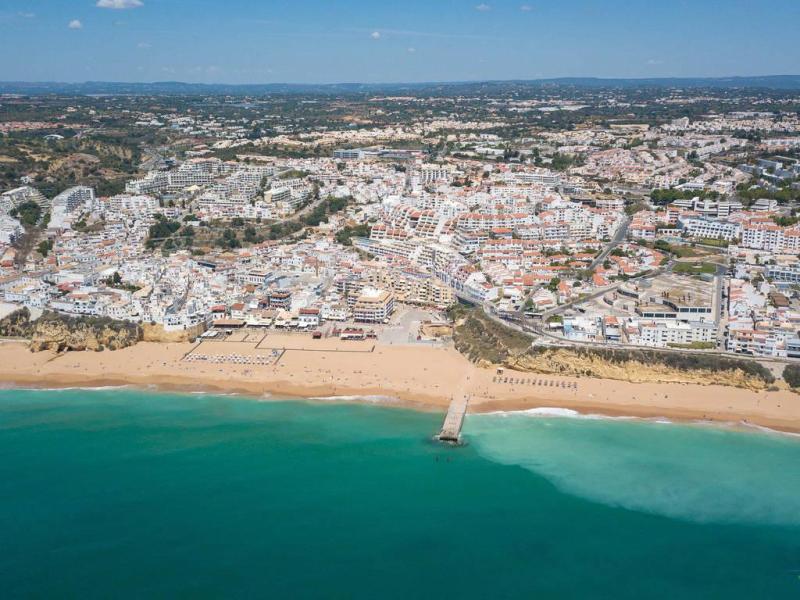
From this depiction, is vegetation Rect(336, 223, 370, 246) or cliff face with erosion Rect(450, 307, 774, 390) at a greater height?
vegetation Rect(336, 223, 370, 246)

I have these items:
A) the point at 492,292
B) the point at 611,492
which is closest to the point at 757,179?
the point at 492,292

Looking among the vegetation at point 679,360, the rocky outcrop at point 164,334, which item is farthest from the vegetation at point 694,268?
the rocky outcrop at point 164,334

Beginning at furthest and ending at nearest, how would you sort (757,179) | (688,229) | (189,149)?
(189,149)
(757,179)
(688,229)

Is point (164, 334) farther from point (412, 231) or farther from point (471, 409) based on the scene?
point (412, 231)

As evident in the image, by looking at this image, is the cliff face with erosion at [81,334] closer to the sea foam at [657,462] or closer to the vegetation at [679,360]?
the sea foam at [657,462]

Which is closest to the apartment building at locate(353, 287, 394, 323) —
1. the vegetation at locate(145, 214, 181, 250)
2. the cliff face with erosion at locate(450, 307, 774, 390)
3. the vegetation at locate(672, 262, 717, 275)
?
the cliff face with erosion at locate(450, 307, 774, 390)

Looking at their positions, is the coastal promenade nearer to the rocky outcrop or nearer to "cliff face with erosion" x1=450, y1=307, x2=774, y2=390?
"cliff face with erosion" x1=450, y1=307, x2=774, y2=390

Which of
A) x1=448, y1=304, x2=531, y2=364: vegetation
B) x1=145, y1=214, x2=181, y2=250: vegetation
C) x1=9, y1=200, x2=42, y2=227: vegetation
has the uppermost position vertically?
x1=9, y1=200, x2=42, y2=227: vegetation

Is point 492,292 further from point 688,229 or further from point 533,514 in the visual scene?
point 688,229
